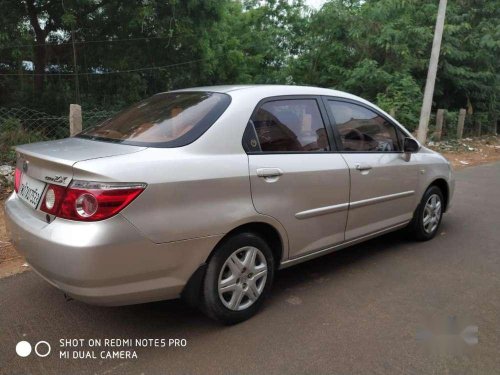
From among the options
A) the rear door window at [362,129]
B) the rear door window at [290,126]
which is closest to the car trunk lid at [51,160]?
the rear door window at [290,126]

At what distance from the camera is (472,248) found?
4770mm

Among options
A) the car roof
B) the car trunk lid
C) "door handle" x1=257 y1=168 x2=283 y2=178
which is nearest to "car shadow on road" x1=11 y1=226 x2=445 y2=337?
the car trunk lid

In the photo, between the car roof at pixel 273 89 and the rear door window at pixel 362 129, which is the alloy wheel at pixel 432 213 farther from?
the car roof at pixel 273 89

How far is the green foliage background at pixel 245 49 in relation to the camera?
9938 mm

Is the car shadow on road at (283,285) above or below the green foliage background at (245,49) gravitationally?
below

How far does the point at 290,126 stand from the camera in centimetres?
351

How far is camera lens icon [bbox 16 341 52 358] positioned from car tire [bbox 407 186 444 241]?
3549 mm

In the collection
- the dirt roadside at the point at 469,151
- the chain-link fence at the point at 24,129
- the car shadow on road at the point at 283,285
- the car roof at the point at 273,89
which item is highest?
the car roof at the point at 273,89

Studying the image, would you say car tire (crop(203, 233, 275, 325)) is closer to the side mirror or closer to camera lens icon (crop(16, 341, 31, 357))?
camera lens icon (crop(16, 341, 31, 357))

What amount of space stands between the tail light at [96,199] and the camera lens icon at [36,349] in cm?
89

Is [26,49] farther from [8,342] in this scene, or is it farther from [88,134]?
[8,342]

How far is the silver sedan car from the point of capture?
252cm

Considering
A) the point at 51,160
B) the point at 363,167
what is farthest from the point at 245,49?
the point at 51,160

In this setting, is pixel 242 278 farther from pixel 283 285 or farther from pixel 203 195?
pixel 283 285
